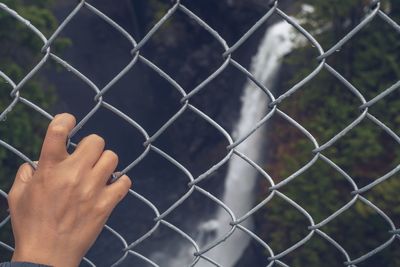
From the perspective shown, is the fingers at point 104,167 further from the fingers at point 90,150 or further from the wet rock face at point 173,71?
the wet rock face at point 173,71

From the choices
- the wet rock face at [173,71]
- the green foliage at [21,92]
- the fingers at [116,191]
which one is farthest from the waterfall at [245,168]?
the fingers at [116,191]

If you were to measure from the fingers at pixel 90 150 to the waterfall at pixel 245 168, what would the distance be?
362 centimetres

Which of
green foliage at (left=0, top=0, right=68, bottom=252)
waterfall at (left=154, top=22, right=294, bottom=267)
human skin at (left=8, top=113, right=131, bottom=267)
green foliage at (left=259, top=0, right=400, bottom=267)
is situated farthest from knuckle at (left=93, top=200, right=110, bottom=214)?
waterfall at (left=154, top=22, right=294, bottom=267)

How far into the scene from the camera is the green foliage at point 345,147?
332cm

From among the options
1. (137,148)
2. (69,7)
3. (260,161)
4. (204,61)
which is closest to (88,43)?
(69,7)

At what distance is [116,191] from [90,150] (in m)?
0.07

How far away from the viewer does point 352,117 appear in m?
3.52

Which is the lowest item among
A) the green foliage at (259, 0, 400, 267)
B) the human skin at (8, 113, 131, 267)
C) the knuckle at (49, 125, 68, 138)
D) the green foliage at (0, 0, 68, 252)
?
the human skin at (8, 113, 131, 267)

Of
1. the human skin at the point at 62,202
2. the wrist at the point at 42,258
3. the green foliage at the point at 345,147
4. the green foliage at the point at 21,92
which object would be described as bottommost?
the wrist at the point at 42,258

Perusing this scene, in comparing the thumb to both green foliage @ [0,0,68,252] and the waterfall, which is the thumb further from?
the waterfall

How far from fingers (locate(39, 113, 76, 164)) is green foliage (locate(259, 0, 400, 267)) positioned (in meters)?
2.64

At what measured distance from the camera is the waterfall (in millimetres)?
4585

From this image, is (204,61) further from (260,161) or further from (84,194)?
(84,194)

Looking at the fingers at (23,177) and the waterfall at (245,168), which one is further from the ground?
the waterfall at (245,168)
